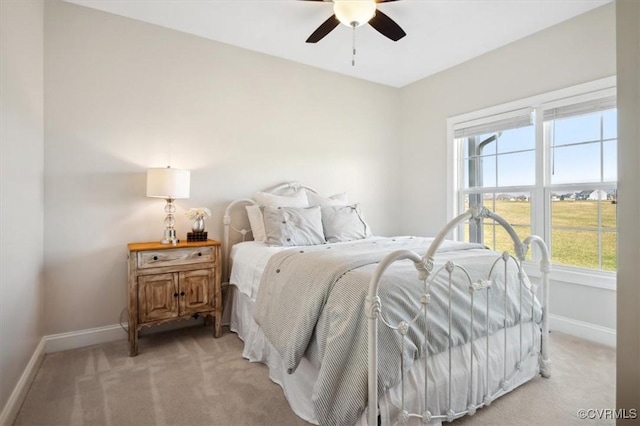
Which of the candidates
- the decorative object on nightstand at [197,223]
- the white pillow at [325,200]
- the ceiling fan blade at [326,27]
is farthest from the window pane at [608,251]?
the decorative object on nightstand at [197,223]

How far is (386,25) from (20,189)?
259 cm

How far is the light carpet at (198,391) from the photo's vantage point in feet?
5.65

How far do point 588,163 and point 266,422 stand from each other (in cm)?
323

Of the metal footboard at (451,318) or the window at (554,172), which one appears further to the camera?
the window at (554,172)

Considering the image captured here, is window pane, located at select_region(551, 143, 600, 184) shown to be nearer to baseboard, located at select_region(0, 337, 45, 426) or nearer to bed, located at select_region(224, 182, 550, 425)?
bed, located at select_region(224, 182, 550, 425)

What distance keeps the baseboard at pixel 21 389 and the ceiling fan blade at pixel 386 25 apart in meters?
3.12

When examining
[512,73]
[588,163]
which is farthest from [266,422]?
[512,73]

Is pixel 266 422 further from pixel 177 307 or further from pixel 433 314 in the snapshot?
pixel 177 307

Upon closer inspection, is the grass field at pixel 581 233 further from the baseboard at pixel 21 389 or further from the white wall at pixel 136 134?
the baseboard at pixel 21 389

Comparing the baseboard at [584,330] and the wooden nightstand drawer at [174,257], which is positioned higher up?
the wooden nightstand drawer at [174,257]

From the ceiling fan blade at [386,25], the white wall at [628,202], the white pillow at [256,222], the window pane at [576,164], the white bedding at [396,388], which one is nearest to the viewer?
the white wall at [628,202]

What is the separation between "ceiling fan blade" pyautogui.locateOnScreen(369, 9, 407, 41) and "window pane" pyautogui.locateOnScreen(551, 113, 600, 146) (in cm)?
177

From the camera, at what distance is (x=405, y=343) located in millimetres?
1433

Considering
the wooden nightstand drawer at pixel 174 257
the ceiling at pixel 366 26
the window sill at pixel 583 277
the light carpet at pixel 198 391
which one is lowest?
the light carpet at pixel 198 391
